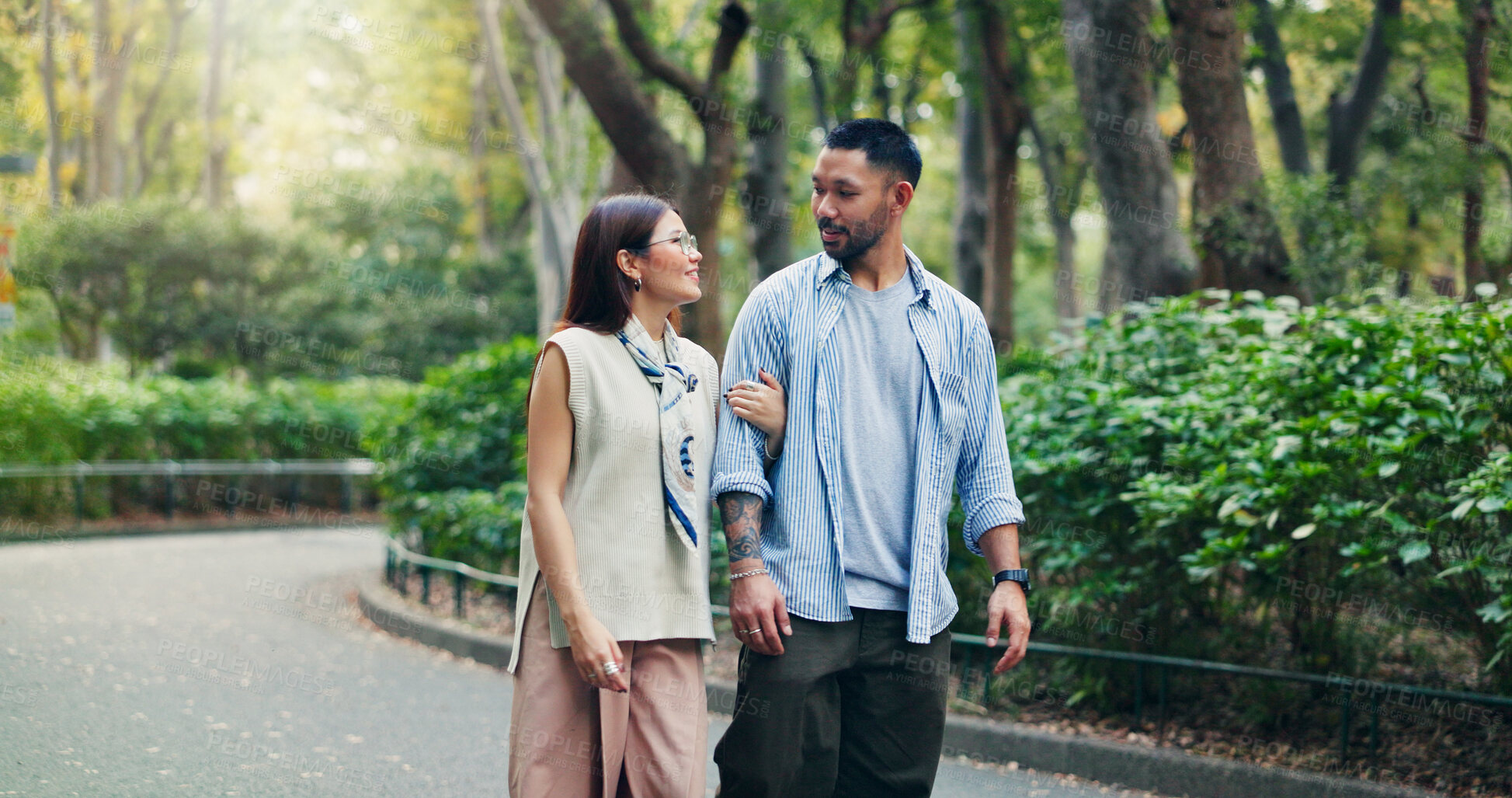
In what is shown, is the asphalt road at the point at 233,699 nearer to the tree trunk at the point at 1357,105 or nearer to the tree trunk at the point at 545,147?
the tree trunk at the point at 545,147

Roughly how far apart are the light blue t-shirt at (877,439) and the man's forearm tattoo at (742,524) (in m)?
0.21

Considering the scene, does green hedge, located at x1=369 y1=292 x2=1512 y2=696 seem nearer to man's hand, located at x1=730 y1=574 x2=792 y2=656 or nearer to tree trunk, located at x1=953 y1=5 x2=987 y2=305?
man's hand, located at x1=730 y1=574 x2=792 y2=656

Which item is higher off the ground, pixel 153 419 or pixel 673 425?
pixel 673 425

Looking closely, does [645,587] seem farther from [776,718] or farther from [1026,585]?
[1026,585]

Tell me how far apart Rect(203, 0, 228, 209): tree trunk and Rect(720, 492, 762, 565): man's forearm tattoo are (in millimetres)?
25462

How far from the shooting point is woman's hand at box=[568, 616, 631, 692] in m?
2.50

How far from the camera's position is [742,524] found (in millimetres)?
2697

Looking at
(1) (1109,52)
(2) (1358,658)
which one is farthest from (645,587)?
(1) (1109,52)

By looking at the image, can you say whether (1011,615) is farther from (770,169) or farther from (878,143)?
(770,169)

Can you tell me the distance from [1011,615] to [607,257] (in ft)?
4.13

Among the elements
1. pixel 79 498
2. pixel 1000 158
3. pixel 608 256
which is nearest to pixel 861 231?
pixel 608 256

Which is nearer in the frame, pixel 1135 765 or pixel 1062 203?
pixel 1135 765

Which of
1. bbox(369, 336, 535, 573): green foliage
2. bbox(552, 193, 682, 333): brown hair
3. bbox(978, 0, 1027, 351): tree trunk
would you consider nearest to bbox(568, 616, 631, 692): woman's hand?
bbox(552, 193, 682, 333): brown hair

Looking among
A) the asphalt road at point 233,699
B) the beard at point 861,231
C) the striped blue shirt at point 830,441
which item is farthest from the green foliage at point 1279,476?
the beard at point 861,231
